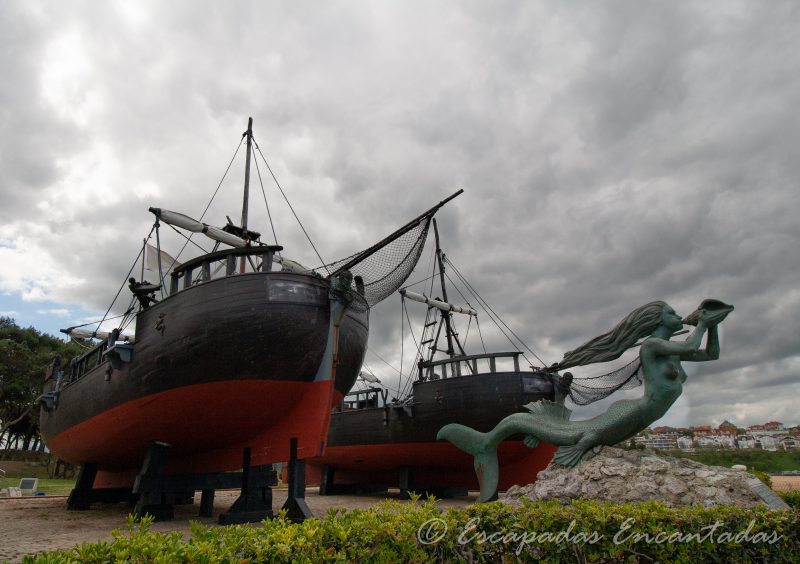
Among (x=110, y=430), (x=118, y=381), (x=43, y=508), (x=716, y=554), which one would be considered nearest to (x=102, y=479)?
(x=43, y=508)

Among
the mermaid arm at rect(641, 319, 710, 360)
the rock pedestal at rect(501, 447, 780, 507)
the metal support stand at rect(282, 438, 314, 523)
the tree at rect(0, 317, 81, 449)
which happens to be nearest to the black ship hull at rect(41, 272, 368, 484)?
the metal support stand at rect(282, 438, 314, 523)

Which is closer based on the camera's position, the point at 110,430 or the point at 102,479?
the point at 110,430

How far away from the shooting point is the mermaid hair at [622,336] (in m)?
7.93

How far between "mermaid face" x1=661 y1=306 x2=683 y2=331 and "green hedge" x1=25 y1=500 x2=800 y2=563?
3282 millimetres

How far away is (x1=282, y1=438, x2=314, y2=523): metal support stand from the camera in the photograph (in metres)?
8.38

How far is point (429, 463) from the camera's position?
15516mm

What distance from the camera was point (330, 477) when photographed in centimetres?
1870

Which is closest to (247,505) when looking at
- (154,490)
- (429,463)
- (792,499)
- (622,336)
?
(154,490)

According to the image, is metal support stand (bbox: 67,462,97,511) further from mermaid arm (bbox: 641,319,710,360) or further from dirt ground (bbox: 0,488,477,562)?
mermaid arm (bbox: 641,319,710,360)

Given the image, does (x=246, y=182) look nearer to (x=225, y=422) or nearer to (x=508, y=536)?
(x=225, y=422)

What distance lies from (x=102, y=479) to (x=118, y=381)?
6.55m

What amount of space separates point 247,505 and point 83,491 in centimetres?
617

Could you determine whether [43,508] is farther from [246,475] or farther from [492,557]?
[492,557]
